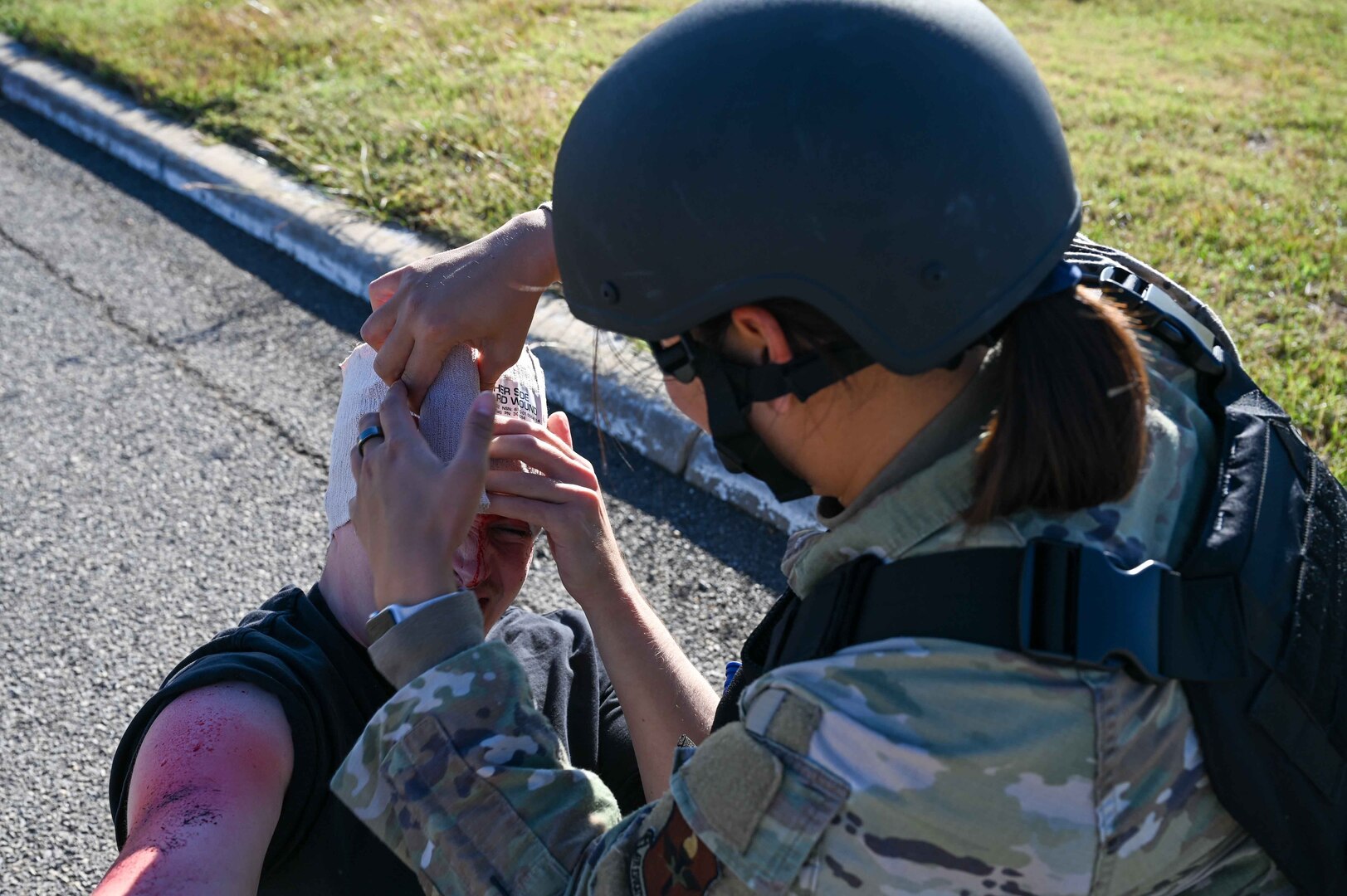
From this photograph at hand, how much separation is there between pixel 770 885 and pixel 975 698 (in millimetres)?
301

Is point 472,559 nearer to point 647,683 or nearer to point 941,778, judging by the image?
point 647,683

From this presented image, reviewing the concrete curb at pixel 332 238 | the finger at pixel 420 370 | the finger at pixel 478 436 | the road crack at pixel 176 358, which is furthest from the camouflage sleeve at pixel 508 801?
the road crack at pixel 176 358

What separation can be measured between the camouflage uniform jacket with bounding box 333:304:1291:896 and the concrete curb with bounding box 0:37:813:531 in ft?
3.56

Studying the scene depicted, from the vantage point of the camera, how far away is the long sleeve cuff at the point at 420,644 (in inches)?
63.4

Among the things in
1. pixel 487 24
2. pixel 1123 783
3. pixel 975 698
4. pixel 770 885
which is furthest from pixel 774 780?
pixel 487 24

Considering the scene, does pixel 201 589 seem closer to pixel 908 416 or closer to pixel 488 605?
pixel 488 605

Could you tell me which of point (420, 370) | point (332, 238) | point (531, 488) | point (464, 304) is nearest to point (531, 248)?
point (464, 304)

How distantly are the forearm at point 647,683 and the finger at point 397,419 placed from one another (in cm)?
43

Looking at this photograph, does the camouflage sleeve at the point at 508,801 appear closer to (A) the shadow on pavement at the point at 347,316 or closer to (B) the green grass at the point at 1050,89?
(A) the shadow on pavement at the point at 347,316

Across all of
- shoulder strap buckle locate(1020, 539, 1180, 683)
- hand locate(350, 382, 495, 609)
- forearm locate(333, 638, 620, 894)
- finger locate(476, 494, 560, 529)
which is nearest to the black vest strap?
shoulder strap buckle locate(1020, 539, 1180, 683)

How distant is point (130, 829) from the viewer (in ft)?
5.69

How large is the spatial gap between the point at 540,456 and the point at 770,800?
2.76ft

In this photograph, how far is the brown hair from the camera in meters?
1.33

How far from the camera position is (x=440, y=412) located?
2107 millimetres
